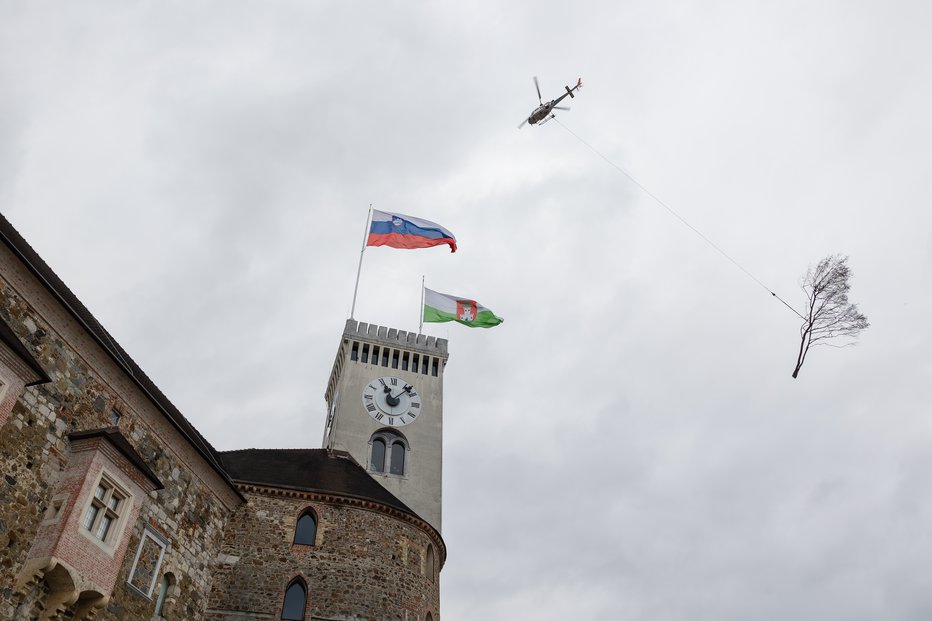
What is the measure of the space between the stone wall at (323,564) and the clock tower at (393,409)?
330 inches

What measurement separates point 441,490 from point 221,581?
15.0 m

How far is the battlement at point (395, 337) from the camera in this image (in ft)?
146

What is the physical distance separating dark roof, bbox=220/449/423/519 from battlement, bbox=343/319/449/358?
12128 mm

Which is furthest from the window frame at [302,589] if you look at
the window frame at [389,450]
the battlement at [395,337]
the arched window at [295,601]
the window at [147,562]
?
the battlement at [395,337]

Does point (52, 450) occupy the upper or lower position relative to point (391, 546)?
lower

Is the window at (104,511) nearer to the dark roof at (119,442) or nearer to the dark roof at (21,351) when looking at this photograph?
the dark roof at (119,442)

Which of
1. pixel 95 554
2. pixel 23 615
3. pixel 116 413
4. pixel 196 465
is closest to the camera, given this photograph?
pixel 23 615

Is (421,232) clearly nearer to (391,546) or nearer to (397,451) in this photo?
(397,451)

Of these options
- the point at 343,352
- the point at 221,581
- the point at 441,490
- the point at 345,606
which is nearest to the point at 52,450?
the point at 221,581

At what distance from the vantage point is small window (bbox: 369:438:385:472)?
39.0m

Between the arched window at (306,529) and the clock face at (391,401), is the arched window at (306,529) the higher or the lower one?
the lower one

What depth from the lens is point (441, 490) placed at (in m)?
38.8

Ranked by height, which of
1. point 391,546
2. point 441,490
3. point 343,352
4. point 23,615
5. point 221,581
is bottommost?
point 23,615

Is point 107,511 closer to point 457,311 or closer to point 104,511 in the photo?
point 104,511
